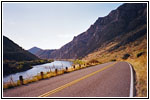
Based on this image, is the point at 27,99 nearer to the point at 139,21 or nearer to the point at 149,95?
the point at 149,95

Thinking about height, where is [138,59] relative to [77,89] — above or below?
above

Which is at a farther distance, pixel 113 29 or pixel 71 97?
pixel 113 29

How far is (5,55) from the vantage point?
84.2 metres

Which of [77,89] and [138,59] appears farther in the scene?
[138,59]

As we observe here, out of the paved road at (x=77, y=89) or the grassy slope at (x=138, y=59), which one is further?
the grassy slope at (x=138, y=59)

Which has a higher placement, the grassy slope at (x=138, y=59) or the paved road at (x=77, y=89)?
the grassy slope at (x=138, y=59)

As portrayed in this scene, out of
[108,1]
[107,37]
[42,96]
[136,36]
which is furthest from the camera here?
[107,37]

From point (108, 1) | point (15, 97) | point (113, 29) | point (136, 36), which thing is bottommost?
point (15, 97)

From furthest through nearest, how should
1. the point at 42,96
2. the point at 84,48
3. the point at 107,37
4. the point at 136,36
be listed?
the point at 84,48
the point at 107,37
the point at 136,36
the point at 42,96

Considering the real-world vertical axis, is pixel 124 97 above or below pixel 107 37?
below

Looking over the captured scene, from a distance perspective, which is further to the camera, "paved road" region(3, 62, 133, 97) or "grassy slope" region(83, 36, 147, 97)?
"grassy slope" region(83, 36, 147, 97)

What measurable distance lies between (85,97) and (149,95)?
2898 millimetres

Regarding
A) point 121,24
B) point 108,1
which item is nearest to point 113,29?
point 121,24

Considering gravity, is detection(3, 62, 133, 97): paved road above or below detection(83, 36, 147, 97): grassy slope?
below
